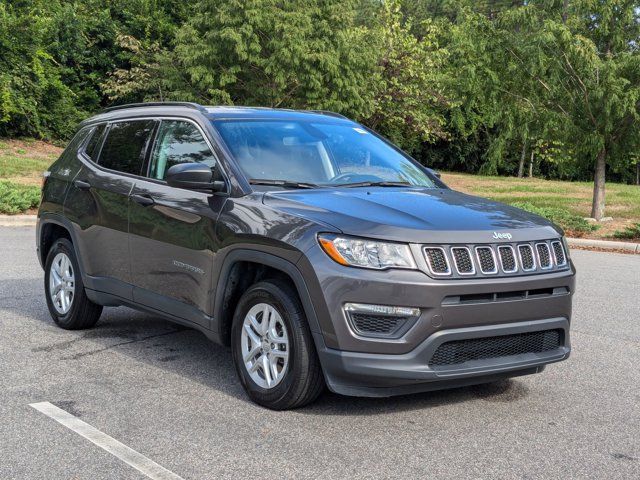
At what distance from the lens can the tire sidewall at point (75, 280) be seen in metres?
6.93

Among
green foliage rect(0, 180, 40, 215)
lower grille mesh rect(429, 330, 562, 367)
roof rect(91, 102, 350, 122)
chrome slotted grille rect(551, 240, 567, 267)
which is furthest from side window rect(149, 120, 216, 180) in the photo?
green foliage rect(0, 180, 40, 215)

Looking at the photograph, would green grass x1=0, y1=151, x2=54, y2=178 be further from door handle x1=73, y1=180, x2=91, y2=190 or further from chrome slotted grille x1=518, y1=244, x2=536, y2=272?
chrome slotted grille x1=518, y1=244, x2=536, y2=272

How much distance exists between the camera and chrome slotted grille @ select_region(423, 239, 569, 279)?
4.54 m

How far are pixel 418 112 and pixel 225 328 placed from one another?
36.8m

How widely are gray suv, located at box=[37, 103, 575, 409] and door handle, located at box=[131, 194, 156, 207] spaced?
2 cm

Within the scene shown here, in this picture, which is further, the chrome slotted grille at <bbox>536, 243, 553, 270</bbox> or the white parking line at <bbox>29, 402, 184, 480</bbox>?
the chrome slotted grille at <bbox>536, 243, 553, 270</bbox>

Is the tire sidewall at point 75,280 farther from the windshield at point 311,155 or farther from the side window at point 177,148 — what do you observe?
the windshield at point 311,155

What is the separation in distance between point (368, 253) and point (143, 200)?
2124 mm

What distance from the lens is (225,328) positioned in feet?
17.7

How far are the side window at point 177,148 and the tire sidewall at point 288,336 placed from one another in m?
1.09

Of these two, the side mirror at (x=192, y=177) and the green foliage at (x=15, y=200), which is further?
the green foliage at (x=15, y=200)

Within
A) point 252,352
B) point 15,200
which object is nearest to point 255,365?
point 252,352

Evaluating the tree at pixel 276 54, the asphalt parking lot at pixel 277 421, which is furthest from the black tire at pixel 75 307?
the tree at pixel 276 54

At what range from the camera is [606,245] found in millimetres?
15992
